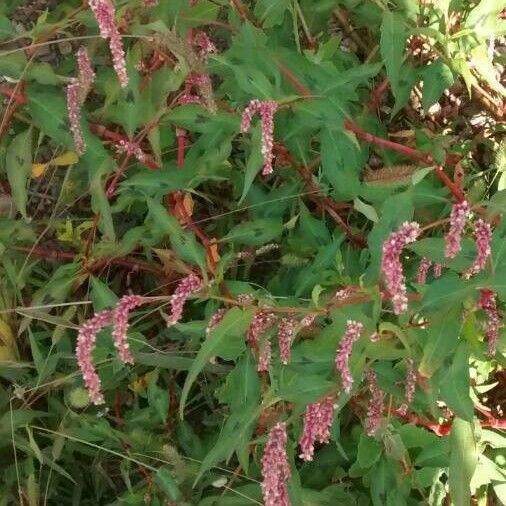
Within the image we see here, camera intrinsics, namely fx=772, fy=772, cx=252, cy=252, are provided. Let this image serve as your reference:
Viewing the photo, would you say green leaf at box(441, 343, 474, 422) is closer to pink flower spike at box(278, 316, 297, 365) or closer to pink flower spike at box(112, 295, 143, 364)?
pink flower spike at box(278, 316, 297, 365)

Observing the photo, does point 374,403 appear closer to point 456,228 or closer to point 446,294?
point 446,294

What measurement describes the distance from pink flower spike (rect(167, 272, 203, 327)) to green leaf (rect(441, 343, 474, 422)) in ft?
1.29

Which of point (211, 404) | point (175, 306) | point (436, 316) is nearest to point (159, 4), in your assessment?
point (175, 306)

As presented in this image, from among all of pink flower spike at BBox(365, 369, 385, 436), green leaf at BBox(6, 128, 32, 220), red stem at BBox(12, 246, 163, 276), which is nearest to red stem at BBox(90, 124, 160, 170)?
green leaf at BBox(6, 128, 32, 220)

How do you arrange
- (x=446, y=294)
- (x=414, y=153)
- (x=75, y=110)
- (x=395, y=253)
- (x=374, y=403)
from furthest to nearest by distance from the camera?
(x=414, y=153), (x=374, y=403), (x=75, y=110), (x=446, y=294), (x=395, y=253)

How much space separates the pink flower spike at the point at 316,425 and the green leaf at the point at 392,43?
0.60 meters

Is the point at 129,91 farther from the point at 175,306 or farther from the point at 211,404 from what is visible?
the point at 211,404

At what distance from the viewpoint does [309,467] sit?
64.2 inches

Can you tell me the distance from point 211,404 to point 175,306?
0.69 m

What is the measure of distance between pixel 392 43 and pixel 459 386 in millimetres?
608

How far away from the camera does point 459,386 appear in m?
1.13

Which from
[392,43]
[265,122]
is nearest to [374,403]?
[265,122]

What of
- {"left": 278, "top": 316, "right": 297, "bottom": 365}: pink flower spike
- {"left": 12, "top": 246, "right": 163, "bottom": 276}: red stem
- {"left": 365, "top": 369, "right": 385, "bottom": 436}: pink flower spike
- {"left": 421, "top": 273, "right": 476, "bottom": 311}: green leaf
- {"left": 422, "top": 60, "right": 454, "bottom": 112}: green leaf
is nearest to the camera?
{"left": 421, "top": 273, "right": 476, "bottom": 311}: green leaf

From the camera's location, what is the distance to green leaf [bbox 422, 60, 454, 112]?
1.51m
